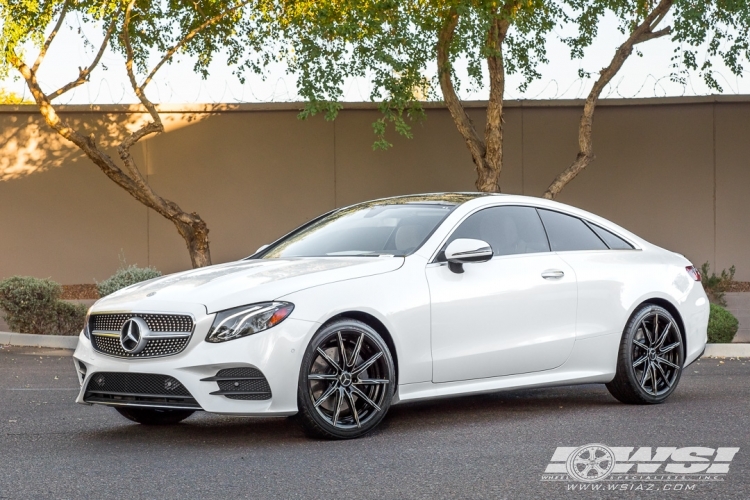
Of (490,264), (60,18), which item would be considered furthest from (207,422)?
(60,18)

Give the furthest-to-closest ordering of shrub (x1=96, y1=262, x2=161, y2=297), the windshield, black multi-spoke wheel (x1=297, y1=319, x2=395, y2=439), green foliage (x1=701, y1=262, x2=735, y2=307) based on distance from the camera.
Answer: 1. green foliage (x1=701, y1=262, x2=735, y2=307)
2. shrub (x1=96, y1=262, x2=161, y2=297)
3. the windshield
4. black multi-spoke wheel (x1=297, y1=319, x2=395, y2=439)

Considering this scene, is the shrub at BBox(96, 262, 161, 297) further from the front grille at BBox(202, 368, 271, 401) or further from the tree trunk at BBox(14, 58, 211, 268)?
the front grille at BBox(202, 368, 271, 401)

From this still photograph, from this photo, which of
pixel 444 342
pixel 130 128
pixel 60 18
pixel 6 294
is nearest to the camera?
pixel 444 342

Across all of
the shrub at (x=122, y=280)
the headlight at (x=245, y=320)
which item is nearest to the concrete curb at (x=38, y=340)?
the shrub at (x=122, y=280)

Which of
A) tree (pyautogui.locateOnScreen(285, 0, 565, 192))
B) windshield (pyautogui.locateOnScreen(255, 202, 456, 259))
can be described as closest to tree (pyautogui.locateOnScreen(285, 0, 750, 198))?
tree (pyautogui.locateOnScreen(285, 0, 565, 192))

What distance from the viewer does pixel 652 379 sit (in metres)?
8.20

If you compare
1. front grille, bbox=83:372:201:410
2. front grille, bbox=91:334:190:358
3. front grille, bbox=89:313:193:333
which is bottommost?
front grille, bbox=83:372:201:410

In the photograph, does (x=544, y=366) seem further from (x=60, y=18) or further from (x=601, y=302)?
(x=60, y=18)

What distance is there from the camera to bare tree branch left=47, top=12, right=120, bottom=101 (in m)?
16.7

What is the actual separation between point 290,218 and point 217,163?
1.75 meters

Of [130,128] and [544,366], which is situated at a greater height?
[130,128]

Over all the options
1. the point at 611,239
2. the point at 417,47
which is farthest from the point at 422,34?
the point at 611,239

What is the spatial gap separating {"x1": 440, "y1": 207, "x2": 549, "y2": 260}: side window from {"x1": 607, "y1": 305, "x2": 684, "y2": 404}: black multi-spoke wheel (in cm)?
100

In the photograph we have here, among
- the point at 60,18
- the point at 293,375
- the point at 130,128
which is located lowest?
the point at 293,375
